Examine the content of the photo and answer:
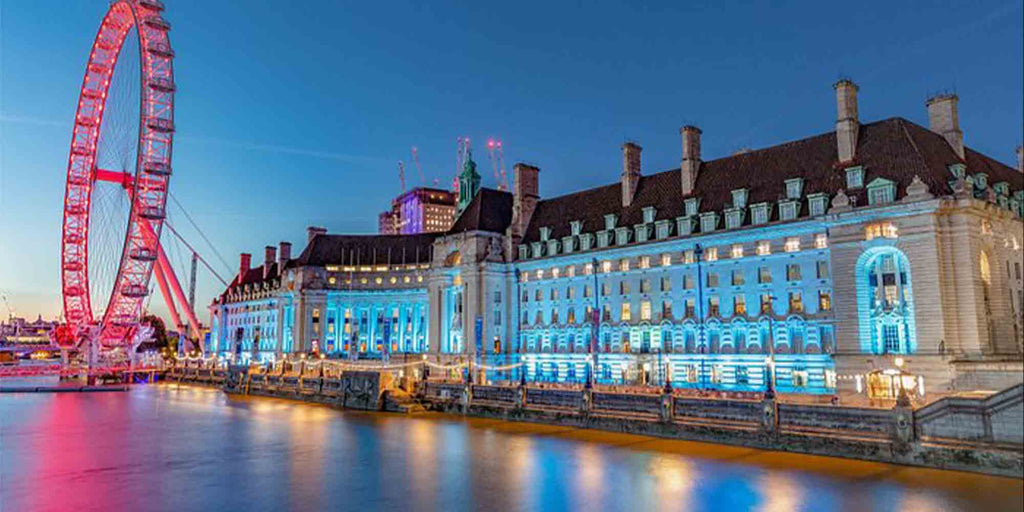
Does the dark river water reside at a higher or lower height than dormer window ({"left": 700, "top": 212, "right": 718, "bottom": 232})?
lower

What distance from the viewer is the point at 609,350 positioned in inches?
3297

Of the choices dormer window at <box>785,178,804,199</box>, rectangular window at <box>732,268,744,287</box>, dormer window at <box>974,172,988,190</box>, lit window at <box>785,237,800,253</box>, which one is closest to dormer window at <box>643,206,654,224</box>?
rectangular window at <box>732,268,744,287</box>

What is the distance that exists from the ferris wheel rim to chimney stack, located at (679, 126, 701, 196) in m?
68.9

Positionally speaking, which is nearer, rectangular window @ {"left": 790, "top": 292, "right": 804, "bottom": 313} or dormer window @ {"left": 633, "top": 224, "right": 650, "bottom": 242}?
rectangular window @ {"left": 790, "top": 292, "right": 804, "bottom": 313}

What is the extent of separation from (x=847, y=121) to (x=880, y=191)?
1008cm

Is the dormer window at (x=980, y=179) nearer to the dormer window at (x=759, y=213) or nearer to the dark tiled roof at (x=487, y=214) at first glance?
the dormer window at (x=759, y=213)

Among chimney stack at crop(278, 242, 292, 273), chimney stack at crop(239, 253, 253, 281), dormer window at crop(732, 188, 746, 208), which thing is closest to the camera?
dormer window at crop(732, 188, 746, 208)

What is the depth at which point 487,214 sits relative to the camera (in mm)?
108625

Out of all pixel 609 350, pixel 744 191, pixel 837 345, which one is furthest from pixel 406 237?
pixel 837 345

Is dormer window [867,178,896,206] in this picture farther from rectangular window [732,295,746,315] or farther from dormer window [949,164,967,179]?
rectangular window [732,295,746,315]

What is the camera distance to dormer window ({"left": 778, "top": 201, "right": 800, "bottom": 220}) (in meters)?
67.9

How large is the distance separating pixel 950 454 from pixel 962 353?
88.7 feet

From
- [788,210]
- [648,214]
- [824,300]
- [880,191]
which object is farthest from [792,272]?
[648,214]

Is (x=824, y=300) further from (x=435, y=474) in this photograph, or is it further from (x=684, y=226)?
(x=435, y=474)
